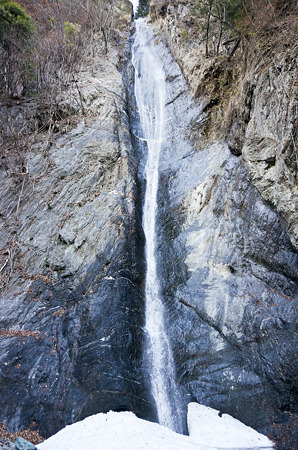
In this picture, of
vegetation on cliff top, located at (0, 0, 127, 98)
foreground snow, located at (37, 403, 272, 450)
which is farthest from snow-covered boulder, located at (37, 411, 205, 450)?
vegetation on cliff top, located at (0, 0, 127, 98)

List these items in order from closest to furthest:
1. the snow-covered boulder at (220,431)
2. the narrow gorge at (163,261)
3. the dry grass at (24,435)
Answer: the snow-covered boulder at (220,431) → the dry grass at (24,435) → the narrow gorge at (163,261)

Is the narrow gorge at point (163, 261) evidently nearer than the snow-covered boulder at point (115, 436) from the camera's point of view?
No

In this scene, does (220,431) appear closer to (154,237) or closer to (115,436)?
(115,436)

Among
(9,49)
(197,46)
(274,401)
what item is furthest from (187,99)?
(274,401)

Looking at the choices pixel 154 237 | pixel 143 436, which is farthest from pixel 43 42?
pixel 143 436

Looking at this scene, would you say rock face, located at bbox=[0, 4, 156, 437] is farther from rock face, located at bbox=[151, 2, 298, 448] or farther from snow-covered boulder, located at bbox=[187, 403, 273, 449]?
rock face, located at bbox=[151, 2, 298, 448]

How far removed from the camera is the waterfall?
8023 mm

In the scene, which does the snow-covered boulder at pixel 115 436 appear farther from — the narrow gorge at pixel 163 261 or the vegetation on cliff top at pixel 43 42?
the vegetation on cliff top at pixel 43 42

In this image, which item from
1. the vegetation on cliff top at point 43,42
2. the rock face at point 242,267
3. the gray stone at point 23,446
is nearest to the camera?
the gray stone at point 23,446

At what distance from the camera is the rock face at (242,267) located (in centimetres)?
742

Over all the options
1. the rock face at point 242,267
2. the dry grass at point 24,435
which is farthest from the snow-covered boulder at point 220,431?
the dry grass at point 24,435

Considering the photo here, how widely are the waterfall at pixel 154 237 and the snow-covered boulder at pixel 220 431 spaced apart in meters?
0.70

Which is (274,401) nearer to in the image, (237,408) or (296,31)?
(237,408)

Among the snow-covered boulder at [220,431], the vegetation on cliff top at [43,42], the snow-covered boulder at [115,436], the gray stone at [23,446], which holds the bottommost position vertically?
the snow-covered boulder at [220,431]
